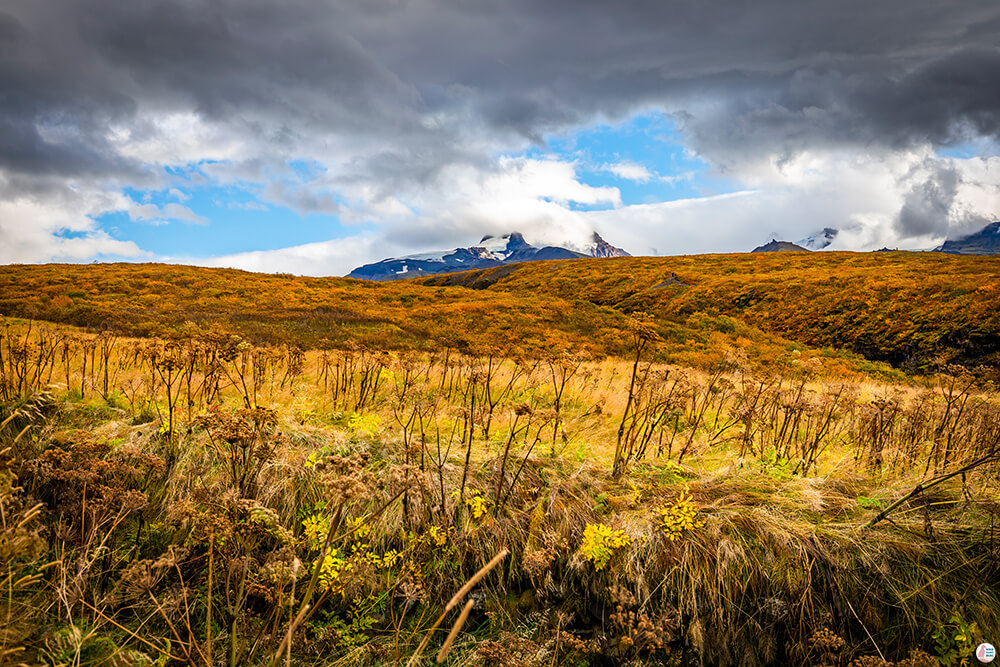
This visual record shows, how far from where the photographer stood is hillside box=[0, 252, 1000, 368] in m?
21.6

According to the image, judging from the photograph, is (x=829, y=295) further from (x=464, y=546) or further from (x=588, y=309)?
(x=464, y=546)

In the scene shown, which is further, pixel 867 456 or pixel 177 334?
pixel 177 334

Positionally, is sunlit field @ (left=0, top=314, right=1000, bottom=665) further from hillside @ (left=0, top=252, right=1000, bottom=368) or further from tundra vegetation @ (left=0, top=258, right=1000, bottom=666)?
hillside @ (left=0, top=252, right=1000, bottom=368)

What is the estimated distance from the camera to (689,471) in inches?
188

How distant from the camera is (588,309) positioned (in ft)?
108

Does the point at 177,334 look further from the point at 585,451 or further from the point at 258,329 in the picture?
the point at 585,451

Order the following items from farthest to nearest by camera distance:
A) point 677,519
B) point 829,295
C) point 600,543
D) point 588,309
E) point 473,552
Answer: point 588,309 → point 829,295 → point 473,552 → point 677,519 → point 600,543

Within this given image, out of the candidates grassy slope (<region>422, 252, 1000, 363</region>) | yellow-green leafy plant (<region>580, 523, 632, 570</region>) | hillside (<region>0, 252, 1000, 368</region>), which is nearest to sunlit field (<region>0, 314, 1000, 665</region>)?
yellow-green leafy plant (<region>580, 523, 632, 570</region>)

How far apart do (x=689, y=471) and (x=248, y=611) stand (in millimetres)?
4123

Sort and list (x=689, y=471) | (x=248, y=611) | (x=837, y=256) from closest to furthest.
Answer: (x=248, y=611) < (x=689, y=471) < (x=837, y=256)

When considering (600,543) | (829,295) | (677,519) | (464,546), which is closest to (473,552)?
(464,546)

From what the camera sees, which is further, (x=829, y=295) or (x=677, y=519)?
(x=829, y=295)

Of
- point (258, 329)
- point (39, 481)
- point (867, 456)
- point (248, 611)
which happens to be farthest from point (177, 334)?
point (867, 456)

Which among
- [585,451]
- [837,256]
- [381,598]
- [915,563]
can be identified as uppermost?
[837,256]
